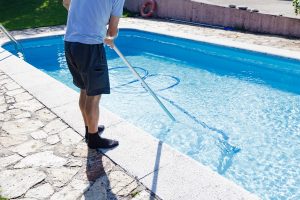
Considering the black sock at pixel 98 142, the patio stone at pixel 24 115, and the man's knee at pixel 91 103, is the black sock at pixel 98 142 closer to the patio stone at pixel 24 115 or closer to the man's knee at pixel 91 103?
the man's knee at pixel 91 103

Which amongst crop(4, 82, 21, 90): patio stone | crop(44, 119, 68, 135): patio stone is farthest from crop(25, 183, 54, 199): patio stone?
crop(4, 82, 21, 90): patio stone

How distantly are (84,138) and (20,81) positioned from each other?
9.47ft

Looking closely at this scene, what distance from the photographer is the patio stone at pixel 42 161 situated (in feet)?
12.5

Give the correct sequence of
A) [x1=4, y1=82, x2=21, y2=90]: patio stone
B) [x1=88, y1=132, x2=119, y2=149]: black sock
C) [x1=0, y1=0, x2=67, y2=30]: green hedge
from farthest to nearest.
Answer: [x1=0, y1=0, x2=67, y2=30]: green hedge → [x1=4, y1=82, x2=21, y2=90]: patio stone → [x1=88, y1=132, x2=119, y2=149]: black sock

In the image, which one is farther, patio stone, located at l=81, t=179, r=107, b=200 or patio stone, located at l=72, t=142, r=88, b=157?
patio stone, located at l=72, t=142, r=88, b=157

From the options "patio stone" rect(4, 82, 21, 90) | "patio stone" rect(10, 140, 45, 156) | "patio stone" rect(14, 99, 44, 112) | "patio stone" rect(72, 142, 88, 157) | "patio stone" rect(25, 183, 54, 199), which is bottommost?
"patio stone" rect(25, 183, 54, 199)

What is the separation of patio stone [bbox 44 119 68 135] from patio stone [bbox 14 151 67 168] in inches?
22.0

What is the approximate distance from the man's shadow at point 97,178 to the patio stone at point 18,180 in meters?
0.52

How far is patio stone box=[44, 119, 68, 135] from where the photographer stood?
15.0 feet

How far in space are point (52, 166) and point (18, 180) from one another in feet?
1.30

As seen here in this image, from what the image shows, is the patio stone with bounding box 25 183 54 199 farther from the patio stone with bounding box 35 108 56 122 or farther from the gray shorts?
the patio stone with bounding box 35 108 56 122

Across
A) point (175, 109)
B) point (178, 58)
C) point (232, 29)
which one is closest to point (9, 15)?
point (178, 58)

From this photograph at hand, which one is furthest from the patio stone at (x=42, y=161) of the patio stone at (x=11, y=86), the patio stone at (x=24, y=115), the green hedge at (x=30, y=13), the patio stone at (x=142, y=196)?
the green hedge at (x=30, y=13)

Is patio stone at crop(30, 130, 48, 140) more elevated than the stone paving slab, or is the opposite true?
patio stone at crop(30, 130, 48, 140)
